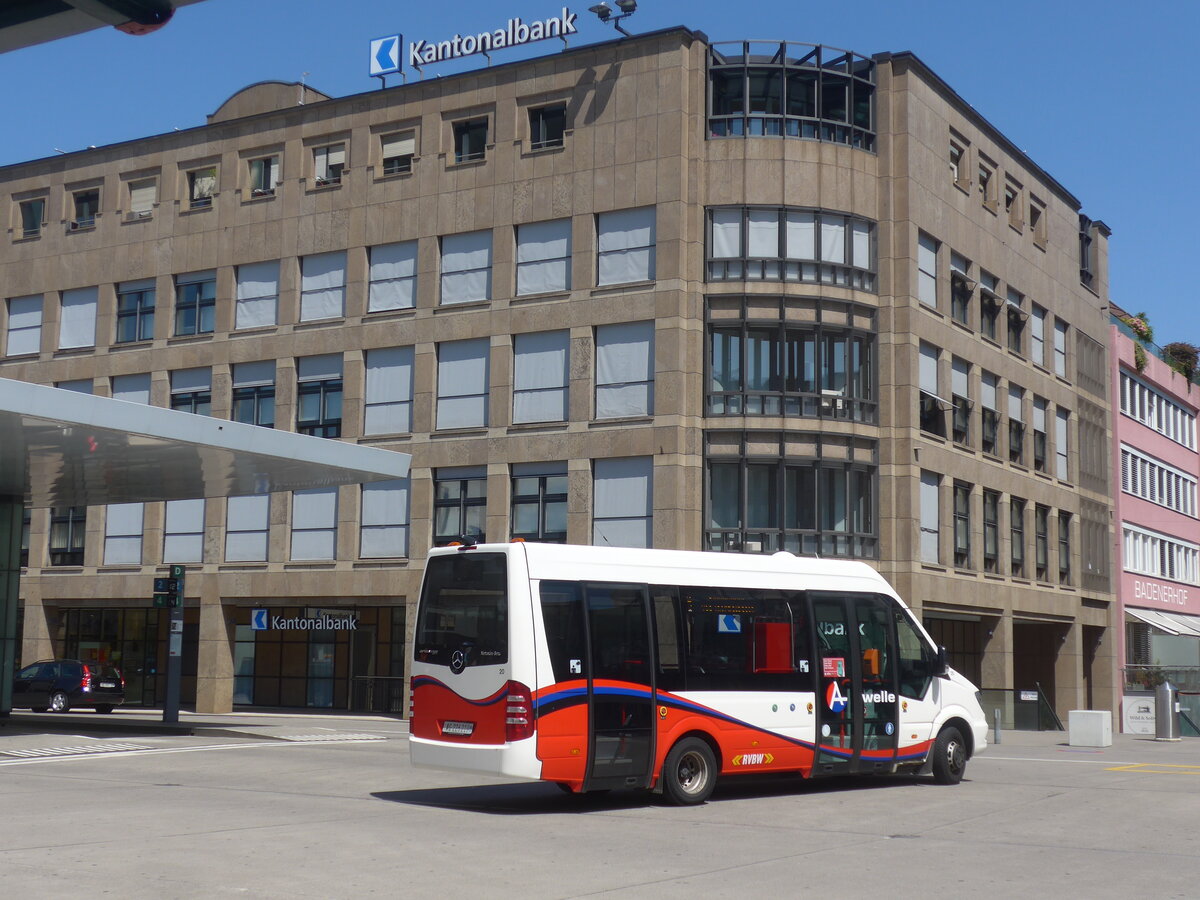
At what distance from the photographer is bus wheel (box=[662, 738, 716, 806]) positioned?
1562 centimetres

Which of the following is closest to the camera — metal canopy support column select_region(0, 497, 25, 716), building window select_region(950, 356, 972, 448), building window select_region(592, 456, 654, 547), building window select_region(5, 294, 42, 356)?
metal canopy support column select_region(0, 497, 25, 716)

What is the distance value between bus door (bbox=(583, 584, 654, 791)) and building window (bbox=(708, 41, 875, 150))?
2355cm

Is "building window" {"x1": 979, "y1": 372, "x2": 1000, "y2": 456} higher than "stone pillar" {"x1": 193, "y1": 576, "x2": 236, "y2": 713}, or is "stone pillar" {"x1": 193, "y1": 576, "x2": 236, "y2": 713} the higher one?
"building window" {"x1": 979, "y1": 372, "x2": 1000, "y2": 456}

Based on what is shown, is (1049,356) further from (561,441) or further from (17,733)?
(17,733)

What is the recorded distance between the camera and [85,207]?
4681 centimetres

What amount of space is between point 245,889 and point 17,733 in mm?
19244

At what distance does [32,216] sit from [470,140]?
1627 centimetres

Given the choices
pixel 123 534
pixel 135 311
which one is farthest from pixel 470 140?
pixel 123 534

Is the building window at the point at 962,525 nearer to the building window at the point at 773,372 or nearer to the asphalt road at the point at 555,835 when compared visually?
A: the building window at the point at 773,372

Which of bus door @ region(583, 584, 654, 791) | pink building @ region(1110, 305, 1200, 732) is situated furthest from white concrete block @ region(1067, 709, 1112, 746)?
pink building @ region(1110, 305, 1200, 732)

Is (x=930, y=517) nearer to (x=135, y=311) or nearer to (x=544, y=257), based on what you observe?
(x=544, y=257)

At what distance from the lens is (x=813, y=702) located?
17062mm

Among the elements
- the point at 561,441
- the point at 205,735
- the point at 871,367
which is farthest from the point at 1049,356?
the point at 205,735

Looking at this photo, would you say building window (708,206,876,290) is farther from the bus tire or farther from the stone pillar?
the bus tire
